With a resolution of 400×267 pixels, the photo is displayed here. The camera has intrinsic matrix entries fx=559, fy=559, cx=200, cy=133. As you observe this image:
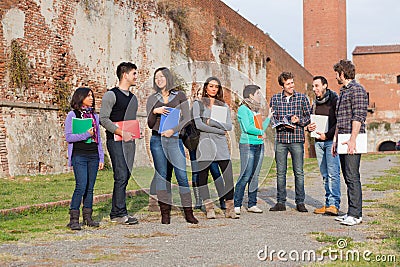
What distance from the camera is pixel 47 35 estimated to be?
42.3ft

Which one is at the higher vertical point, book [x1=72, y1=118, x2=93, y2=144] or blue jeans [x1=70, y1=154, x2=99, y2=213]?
book [x1=72, y1=118, x2=93, y2=144]

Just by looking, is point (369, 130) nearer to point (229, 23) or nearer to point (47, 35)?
point (229, 23)

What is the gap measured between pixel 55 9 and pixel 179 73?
6.31m

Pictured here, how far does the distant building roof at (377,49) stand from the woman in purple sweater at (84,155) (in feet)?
174

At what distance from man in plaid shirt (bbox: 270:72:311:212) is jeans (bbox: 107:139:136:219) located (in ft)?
6.86

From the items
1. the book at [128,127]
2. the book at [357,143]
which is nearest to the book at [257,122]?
the book at [357,143]

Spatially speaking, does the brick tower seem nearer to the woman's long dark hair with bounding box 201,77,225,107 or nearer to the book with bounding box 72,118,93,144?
the woman's long dark hair with bounding box 201,77,225,107

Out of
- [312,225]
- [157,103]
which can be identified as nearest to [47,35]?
[157,103]

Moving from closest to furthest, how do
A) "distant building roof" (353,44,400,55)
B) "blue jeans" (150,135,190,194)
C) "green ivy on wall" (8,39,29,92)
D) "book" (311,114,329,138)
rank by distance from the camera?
"blue jeans" (150,135,190,194) → "book" (311,114,329,138) → "green ivy on wall" (8,39,29,92) → "distant building roof" (353,44,400,55)

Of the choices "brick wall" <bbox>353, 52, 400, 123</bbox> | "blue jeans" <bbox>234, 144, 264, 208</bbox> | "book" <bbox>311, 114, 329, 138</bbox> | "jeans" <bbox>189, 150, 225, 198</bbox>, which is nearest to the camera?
"jeans" <bbox>189, 150, 225, 198</bbox>

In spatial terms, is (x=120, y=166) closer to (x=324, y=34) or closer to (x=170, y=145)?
(x=170, y=145)

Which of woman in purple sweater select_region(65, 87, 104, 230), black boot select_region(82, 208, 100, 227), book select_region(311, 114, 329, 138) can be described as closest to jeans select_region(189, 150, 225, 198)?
woman in purple sweater select_region(65, 87, 104, 230)

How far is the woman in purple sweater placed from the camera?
19.1ft

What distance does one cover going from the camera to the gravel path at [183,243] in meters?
4.14
